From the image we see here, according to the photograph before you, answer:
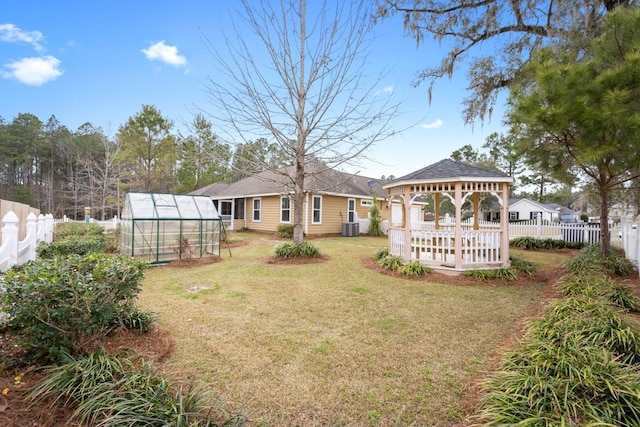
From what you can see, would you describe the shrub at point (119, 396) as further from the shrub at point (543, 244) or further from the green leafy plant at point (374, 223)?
the green leafy plant at point (374, 223)

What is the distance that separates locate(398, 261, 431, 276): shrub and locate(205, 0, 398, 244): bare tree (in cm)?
396

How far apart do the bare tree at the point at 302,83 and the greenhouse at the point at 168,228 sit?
2.69 meters

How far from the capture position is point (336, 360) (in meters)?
3.19

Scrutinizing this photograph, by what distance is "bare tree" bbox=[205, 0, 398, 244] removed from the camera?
8.98m

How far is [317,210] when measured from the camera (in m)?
17.0

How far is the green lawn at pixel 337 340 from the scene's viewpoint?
248cm

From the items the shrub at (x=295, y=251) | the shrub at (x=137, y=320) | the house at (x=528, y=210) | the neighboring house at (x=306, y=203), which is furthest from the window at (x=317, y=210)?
the house at (x=528, y=210)

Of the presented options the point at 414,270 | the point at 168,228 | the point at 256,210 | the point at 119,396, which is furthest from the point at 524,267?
the point at 256,210

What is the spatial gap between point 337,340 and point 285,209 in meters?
13.8

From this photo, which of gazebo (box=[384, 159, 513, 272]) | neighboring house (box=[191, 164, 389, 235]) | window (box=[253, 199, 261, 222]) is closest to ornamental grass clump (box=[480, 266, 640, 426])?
gazebo (box=[384, 159, 513, 272])

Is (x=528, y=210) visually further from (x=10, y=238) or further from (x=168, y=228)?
(x=10, y=238)

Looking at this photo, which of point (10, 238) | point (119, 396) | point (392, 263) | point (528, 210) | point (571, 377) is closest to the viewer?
point (119, 396)

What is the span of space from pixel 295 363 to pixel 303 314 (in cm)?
152

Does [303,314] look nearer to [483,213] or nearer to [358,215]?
[358,215]
